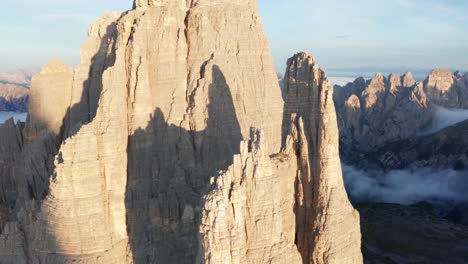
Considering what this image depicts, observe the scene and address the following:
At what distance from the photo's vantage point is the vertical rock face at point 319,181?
27.7 meters

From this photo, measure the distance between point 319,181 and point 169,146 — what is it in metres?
9.48

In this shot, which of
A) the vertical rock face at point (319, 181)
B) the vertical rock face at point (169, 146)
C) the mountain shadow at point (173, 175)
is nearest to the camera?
the vertical rock face at point (169, 146)

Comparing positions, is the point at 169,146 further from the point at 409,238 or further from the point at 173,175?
the point at 409,238

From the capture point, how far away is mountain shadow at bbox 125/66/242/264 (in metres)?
28.8

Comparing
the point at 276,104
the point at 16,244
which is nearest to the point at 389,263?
the point at 276,104

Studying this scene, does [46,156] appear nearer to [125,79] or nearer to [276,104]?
[125,79]

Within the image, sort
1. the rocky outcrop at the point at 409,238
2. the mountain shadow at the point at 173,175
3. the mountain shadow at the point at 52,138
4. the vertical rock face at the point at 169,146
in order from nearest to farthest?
the vertical rock face at the point at 169,146
the mountain shadow at the point at 173,175
the mountain shadow at the point at 52,138
the rocky outcrop at the point at 409,238

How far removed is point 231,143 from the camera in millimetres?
31000

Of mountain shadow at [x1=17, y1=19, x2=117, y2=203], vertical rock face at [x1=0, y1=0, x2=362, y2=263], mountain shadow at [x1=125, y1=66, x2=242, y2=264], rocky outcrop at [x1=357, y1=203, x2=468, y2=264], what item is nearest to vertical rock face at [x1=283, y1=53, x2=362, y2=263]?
vertical rock face at [x1=0, y1=0, x2=362, y2=263]

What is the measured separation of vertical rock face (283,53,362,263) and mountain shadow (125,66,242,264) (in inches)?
180

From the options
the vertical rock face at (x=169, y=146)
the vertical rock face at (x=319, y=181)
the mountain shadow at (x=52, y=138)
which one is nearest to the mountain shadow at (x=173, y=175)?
the vertical rock face at (x=169, y=146)

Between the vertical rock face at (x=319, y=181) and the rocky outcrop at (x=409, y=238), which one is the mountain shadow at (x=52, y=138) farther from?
the rocky outcrop at (x=409, y=238)

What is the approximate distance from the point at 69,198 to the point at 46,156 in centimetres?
1023

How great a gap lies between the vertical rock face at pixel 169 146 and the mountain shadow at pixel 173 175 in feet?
0.21
